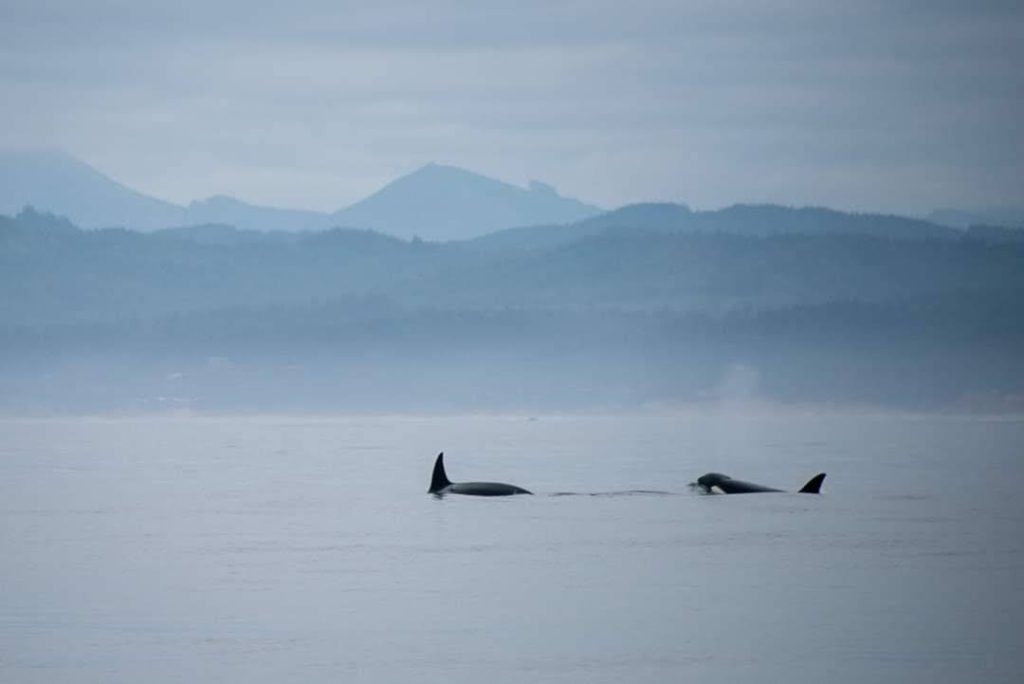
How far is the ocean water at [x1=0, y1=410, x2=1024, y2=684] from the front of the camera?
27.1m

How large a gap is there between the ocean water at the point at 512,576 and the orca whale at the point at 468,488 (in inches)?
28.2

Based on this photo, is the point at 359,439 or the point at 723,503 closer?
the point at 723,503

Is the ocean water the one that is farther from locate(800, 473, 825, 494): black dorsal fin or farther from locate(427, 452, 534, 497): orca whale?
locate(427, 452, 534, 497): orca whale

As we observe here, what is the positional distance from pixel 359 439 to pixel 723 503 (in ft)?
163

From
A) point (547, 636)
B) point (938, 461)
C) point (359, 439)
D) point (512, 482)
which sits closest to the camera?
point (547, 636)

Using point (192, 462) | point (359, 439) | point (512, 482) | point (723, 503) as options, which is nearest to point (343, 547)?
point (723, 503)

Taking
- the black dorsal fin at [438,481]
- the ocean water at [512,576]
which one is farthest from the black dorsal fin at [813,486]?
the black dorsal fin at [438,481]

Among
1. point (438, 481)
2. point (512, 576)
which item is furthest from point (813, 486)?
point (512, 576)

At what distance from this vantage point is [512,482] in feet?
188

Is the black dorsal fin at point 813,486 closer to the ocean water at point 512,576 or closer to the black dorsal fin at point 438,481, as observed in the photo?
the ocean water at point 512,576

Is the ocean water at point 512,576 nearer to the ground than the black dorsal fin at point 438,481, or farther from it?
nearer to the ground

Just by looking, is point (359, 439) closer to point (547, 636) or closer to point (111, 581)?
point (111, 581)

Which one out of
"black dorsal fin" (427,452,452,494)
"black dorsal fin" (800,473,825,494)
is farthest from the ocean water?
"black dorsal fin" (427,452,452,494)

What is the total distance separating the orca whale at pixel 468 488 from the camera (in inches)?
2018
